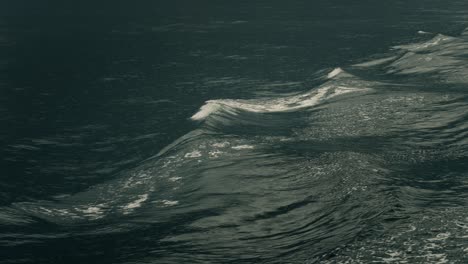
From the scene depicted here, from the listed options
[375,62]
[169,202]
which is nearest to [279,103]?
[375,62]

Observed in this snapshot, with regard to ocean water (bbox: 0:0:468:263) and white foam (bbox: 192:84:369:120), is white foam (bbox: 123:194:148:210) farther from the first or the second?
white foam (bbox: 192:84:369:120)

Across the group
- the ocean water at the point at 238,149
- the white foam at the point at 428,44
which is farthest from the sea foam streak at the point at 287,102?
the white foam at the point at 428,44

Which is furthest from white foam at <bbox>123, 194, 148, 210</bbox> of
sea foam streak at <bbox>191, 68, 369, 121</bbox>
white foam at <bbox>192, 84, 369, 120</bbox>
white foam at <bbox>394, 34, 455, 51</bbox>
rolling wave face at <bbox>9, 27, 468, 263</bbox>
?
white foam at <bbox>394, 34, 455, 51</bbox>

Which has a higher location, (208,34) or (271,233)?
(208,34)

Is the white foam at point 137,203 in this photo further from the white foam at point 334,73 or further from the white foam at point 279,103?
the white foam at point 334,73

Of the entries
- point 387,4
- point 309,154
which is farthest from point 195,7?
point 309,154

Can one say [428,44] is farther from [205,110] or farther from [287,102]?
[205,110]

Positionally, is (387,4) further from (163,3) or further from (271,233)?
(271,233)
